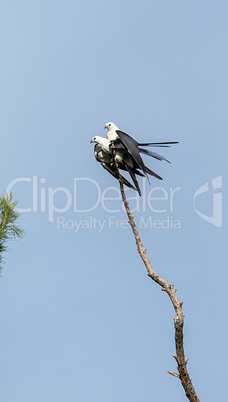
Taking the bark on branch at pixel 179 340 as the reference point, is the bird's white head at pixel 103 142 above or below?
above

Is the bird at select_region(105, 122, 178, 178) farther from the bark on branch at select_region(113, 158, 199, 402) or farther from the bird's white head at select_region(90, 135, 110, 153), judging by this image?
the bark on branch at select_region(113, 158, 199, 402)

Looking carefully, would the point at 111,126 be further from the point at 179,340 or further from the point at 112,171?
the point at 179,340

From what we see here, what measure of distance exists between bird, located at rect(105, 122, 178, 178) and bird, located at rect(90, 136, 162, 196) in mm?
47

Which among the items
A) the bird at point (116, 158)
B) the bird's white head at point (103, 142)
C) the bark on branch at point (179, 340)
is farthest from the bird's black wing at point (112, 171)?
the bark on branch at point (179, 340)

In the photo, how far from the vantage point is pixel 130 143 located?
5.93 meters

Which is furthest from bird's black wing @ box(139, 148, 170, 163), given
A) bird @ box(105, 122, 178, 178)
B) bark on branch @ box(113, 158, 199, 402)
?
bark on branch @ box(113, 158, 199, 402)

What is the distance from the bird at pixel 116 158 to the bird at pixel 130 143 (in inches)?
1.9

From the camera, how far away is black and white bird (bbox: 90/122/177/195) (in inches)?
233

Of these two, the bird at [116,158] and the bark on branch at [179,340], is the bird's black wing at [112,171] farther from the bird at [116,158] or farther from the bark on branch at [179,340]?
the bark on branch at [179,340]

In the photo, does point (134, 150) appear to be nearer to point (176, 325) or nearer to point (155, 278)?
point (155, 278)

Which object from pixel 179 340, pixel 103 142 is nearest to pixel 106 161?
pixel 103 142

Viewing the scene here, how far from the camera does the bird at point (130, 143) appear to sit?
231 inches

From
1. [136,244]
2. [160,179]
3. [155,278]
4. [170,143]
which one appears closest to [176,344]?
[155,278]

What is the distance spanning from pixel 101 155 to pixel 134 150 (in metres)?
0.49
